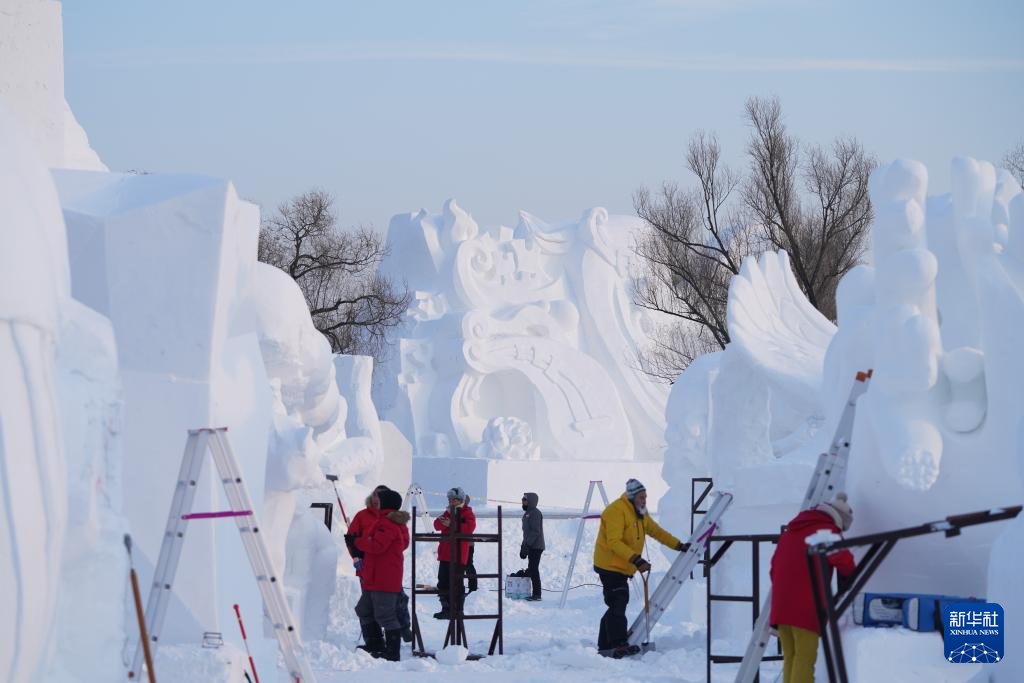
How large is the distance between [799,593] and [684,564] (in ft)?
10.4

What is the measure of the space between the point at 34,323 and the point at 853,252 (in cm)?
2131

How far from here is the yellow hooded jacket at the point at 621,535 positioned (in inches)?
406

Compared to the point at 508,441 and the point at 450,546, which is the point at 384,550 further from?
the point at 508,441

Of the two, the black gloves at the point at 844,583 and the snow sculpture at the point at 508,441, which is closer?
the black gloves at the point at 844,583

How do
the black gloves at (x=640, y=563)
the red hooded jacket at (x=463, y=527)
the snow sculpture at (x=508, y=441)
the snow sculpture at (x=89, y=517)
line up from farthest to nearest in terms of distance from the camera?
the snow sculpture at (x=508, y=441), the red hooded jacket at (x=463, y=527), the black gloves at (x=640, y=563), the snow sculpture at (x=89, y=517)

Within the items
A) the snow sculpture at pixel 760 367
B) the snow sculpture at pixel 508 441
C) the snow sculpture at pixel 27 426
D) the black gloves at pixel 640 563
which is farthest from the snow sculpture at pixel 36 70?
the snow sculpture at pixel 508 441

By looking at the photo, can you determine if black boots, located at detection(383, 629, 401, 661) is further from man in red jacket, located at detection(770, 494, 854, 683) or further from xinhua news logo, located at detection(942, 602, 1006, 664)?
xinhua news logo, located at detection(942, 602, 1006, 664)

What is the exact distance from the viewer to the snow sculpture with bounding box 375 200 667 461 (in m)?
25.3

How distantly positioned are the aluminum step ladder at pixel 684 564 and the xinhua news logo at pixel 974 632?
2.97 m

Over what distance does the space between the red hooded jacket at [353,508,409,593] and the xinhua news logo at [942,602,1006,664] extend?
5032 millimetres

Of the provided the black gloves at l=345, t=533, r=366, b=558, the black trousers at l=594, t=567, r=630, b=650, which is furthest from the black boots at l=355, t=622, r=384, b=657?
the black trousers at l=594, t=567, r=630, b=650

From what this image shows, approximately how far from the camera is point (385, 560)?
10.4 metres

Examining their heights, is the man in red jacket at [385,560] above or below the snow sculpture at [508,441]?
below

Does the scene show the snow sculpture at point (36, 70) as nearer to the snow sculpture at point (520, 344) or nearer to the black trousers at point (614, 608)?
the black trousers at point (614, 608)
